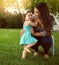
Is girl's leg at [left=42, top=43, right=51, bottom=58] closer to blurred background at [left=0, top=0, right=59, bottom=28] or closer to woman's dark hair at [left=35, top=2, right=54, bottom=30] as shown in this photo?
woman's dark hair at [left=35, top=2, right=54, bottom=30]

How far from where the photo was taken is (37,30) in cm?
652

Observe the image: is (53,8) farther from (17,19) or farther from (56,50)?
(56,50)

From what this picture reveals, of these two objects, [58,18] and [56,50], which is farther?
[58,18]

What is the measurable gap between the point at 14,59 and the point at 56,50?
1515 millimetres

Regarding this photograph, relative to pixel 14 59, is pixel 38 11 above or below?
above

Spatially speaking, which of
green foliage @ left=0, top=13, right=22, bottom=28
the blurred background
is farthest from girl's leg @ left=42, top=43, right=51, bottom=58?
green foliage @ left=0, top=13, right=22, bottom=28

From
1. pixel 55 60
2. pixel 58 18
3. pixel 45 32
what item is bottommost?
pixel 58 18

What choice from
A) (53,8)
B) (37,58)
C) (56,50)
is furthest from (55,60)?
(53,8)

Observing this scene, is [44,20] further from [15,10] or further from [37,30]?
[15,10]

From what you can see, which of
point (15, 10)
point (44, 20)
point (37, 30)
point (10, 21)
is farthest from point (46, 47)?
point (15, 10)

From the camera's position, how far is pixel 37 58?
635 cm

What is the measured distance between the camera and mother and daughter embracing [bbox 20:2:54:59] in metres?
6.27

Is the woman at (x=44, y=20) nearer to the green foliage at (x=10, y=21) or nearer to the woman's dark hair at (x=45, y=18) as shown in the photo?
the woman's dark hair at (x=45, y=18)

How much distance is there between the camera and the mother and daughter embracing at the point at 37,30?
6270 millimetres
